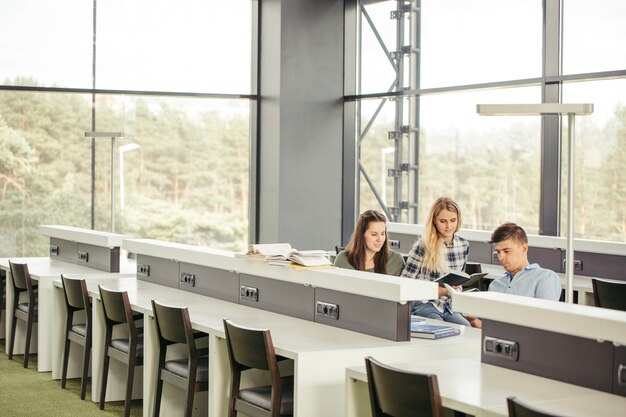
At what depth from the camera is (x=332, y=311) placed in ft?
15.8

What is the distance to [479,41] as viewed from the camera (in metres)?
9.21

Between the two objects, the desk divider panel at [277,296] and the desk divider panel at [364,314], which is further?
the desk divider panel at [277,296]

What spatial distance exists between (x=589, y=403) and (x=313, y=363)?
4.09 ft

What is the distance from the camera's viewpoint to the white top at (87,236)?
7.33m

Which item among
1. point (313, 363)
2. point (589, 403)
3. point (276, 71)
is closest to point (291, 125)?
point (276, 71)

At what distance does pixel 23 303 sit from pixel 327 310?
3.54 metres

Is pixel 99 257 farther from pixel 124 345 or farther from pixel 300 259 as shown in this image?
pixel 300 259

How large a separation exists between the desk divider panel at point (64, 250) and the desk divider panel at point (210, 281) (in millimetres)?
1991

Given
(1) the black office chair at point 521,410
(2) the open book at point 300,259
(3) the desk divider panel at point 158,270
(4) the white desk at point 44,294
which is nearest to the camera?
(1) the black office chair at point 521,410

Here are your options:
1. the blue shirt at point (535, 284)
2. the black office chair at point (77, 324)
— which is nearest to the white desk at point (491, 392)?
the blue shirt at point (535, 284)

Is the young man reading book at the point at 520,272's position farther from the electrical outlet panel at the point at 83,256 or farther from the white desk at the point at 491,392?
the electrical outlet panel at the point at 83,256

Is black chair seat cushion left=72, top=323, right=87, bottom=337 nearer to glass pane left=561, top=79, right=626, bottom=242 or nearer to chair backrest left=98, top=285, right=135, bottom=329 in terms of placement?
chair backrest left=98, top=285, right=135, bottom=329

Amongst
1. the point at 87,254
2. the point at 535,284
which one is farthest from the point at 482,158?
the point at 535,284

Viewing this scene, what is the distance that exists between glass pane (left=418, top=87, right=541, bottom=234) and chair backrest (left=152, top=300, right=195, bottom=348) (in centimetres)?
444
